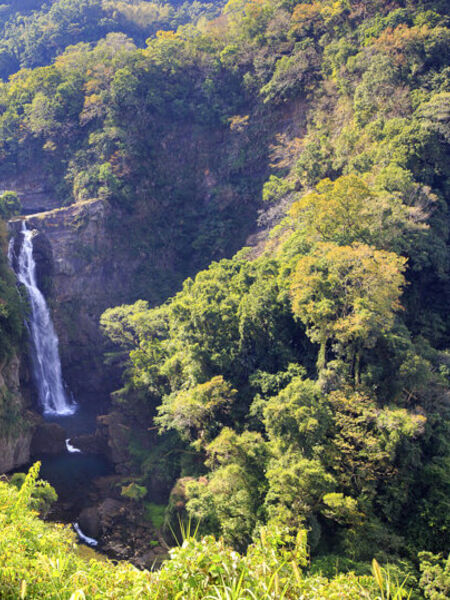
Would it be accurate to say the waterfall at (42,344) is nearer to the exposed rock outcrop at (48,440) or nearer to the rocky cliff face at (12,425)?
the exposed rock outcrop at (48,440)

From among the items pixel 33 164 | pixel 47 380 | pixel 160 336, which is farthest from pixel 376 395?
pixel 33 164

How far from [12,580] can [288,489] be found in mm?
10706

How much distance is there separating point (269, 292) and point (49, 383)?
17087 mm

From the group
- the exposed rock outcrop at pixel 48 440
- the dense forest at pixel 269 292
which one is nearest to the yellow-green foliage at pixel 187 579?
the dense forest at pixel 269 292

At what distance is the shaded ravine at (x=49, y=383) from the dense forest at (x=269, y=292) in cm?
247

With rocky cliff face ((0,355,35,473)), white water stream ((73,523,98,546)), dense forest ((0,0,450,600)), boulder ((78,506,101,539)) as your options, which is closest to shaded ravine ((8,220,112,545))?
rocky cliff face ((0,355,35,473))

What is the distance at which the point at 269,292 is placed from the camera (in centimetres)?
2236

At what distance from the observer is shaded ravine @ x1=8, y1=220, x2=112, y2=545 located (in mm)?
24844

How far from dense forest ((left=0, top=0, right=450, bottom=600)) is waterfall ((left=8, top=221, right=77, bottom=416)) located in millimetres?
3523

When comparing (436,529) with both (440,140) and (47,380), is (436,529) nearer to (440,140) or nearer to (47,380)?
(440,140)

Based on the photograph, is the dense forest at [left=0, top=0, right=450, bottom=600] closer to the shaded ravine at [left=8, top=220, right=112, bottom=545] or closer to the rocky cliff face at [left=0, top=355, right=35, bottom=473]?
the rocky cliff face at [left=0, top=355, right=35, bottom=473]

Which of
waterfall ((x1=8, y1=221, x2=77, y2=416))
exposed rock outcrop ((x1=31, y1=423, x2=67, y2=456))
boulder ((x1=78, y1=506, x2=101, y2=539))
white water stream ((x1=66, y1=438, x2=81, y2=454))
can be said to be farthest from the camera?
waterfall ((x1=8, y1=221, x2=77, y2=416))

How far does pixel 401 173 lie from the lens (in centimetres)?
2444

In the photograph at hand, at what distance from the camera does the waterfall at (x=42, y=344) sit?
29.7 m
